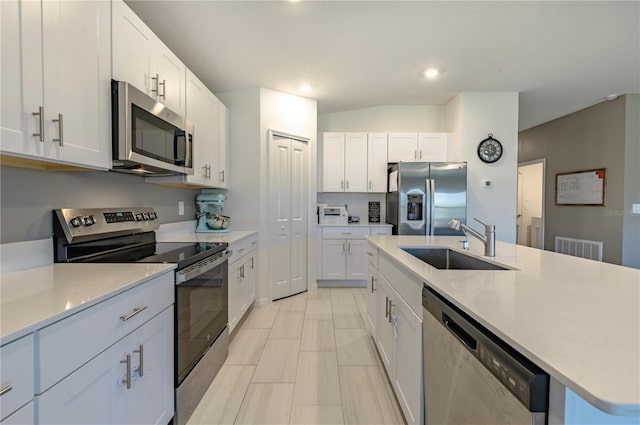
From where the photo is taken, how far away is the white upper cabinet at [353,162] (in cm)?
425

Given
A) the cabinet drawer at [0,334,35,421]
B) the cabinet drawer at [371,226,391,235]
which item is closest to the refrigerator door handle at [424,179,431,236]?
the cabinet drawer at [371,226,391,235]

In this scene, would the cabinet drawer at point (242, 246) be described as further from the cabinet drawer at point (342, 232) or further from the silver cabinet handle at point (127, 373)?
→ the silver cabinet handle at point (127, 373)

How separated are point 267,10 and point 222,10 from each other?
323 millimetres

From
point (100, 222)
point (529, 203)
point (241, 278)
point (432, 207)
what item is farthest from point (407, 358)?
point (529, 203)

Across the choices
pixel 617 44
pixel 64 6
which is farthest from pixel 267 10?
pixel 617 44

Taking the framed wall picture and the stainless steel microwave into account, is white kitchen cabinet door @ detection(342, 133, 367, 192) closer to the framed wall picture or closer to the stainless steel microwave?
the stainless steel microwave

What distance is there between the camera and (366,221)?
462 centimetres

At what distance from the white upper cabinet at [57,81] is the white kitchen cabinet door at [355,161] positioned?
315cm

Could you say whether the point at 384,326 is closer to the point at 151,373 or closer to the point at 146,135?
the point at 151,373

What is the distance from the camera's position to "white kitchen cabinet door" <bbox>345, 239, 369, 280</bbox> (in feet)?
13.5

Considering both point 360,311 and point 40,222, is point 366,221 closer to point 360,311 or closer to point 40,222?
point 360,311

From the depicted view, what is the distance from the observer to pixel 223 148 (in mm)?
3186

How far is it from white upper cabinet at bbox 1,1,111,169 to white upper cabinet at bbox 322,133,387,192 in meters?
3.04

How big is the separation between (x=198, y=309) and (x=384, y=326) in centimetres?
118
